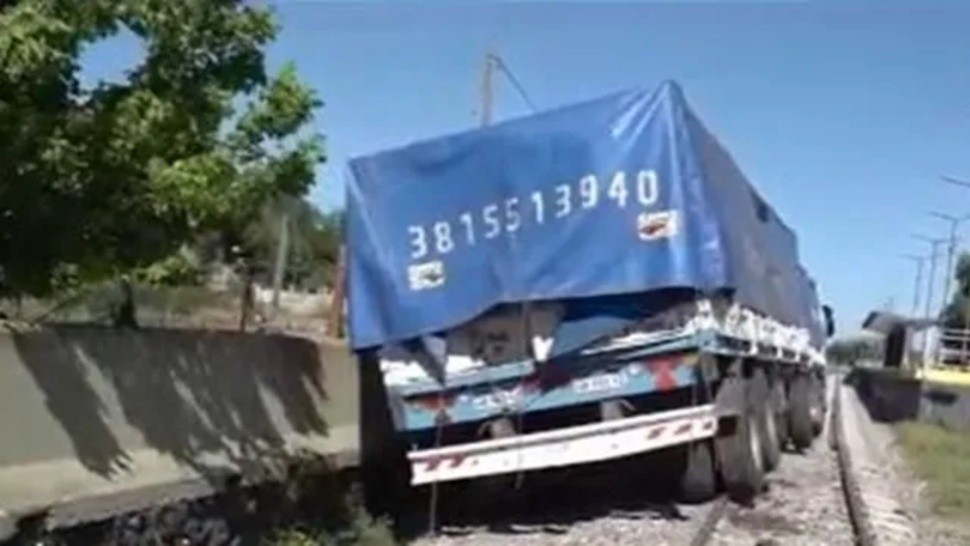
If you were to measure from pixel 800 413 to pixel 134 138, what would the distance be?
1699 cm

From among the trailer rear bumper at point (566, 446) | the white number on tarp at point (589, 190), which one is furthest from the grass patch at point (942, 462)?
the white number on tarp at point (589, 190)

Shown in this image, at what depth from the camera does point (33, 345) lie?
7891 millimetres

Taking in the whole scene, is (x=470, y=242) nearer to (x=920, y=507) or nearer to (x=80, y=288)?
(x=80, y=288)

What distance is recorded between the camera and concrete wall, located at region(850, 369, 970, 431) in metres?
36.9

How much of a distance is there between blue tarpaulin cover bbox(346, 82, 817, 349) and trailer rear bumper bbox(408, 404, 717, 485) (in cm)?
111

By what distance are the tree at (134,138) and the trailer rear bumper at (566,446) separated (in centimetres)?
391

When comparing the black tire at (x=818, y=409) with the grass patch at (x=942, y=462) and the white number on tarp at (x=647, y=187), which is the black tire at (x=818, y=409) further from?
the white number on tarp at (x=647, y=187)

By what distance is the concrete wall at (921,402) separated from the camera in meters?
36.9

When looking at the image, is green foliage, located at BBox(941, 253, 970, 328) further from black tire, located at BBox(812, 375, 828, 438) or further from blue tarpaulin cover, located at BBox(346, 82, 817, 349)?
blue tarpaulin cover, located at BBox(346, 82, 817, 349)

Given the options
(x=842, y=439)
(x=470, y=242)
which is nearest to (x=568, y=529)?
(x=470, y=242)

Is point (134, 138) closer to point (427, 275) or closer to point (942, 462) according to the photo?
point (427, 275)

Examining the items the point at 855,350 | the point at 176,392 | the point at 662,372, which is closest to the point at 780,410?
the point at 662,372

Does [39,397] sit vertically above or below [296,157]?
below

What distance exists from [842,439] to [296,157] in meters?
21.3
